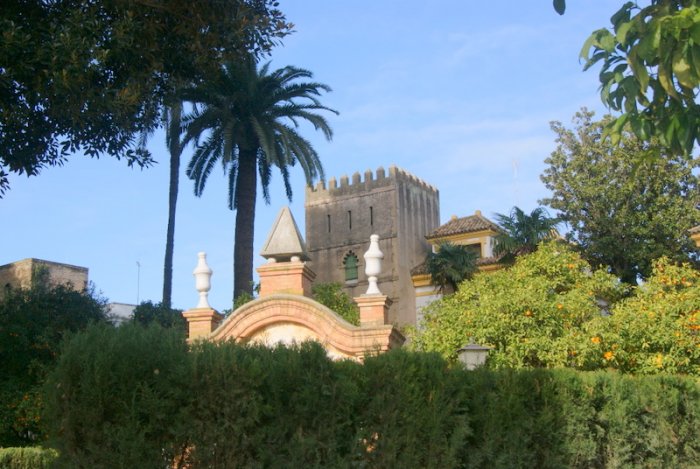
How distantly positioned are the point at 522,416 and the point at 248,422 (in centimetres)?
368

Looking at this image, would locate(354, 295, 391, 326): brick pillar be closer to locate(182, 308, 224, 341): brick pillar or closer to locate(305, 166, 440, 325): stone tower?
locate(182, 308, 224, 341): brick pillar

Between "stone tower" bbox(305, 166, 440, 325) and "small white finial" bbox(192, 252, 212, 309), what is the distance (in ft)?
117

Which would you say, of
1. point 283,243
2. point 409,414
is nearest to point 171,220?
point 283,243

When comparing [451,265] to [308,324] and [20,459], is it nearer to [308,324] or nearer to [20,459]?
[308,324]

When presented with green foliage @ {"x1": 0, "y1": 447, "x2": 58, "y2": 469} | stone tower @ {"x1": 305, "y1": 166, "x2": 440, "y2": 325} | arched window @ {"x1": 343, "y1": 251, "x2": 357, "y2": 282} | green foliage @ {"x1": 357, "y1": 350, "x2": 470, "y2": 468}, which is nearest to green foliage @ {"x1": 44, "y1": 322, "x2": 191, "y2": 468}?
green foliage @ {"x1": 357, "y1": 350, "x2": 470, "y2": 468}

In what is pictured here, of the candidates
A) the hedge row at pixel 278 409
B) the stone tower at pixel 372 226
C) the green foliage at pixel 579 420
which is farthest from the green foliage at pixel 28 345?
the stone tower at pixel 372 226

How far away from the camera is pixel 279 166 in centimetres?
3008

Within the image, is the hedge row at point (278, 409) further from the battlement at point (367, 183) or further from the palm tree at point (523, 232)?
the battlement at point (367, 183)

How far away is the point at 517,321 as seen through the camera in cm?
2067

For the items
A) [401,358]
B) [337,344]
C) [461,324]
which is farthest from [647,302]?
[401,358]

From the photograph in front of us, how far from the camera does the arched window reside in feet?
191

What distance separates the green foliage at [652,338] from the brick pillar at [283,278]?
6800mm

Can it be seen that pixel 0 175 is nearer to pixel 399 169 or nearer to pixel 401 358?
pixel 401 358

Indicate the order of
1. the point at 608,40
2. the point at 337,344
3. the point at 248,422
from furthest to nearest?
the point at 337,344, the point at 248,422, the point at 608,40
